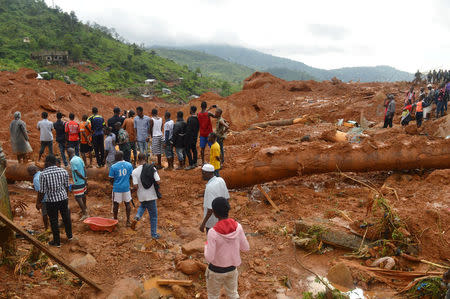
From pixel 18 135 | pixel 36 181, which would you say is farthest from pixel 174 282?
pixel 18 135

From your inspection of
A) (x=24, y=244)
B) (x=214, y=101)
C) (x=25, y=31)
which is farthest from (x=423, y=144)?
(x=25, y=31)

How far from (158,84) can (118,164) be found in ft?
133

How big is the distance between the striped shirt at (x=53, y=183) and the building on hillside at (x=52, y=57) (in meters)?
41.6

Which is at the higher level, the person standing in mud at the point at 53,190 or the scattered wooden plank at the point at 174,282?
the person standing in mud at the point at 53,190

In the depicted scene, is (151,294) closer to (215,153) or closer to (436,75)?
(215,153)

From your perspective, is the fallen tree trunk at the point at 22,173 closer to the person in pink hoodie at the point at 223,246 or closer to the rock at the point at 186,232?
the rock at the point at 186,232

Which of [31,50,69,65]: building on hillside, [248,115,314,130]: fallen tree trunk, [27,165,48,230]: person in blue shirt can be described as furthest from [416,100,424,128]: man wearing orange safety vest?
[31,50,69,65]: building on hillside

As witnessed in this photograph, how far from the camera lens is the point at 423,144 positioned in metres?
6.56

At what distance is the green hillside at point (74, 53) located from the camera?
121 ft

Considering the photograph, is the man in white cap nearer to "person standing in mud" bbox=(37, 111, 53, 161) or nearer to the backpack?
the backpack

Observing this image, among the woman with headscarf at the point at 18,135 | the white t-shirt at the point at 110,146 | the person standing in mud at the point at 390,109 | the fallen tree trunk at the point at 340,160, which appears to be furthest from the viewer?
the person standing in mud at the point at 390,109

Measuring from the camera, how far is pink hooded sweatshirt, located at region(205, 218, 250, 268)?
283 centimetres

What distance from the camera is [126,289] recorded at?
365 centimetres

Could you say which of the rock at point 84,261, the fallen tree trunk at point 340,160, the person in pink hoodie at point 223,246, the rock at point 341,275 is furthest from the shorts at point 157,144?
the rock at point 341,275
